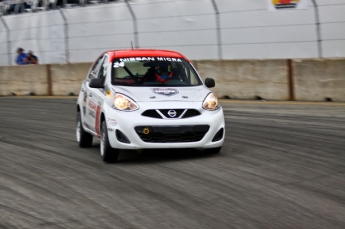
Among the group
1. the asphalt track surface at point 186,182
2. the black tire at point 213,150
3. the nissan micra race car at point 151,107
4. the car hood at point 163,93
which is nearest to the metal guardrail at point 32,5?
the asphalt track surface at point 186,182

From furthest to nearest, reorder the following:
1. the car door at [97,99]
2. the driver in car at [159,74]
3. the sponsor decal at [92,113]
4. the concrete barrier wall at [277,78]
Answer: the concrete barrier wall at [277,78] → the sponsor decal at [92,113] → the driver in car at [159,74] → the car door at [97,99]

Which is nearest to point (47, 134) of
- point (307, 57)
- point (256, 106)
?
point (256, 106)

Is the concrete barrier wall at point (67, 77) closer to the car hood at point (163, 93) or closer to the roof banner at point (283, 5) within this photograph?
the roof banner at point (283, 5)

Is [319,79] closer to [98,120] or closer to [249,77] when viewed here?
[249,77]

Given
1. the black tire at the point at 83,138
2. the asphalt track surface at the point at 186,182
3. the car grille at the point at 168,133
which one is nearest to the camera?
the asphalt track surface at the point at 186,182

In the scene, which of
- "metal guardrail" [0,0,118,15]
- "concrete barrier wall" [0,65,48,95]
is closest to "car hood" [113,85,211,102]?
"metal guardrail" [0,0,118,15]

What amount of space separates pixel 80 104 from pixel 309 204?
566cm

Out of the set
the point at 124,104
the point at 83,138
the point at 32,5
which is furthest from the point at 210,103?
the point at 32,5

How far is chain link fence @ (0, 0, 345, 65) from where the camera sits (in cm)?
Result: 1891

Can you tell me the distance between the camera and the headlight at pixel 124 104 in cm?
963

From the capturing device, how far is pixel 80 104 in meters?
11.9

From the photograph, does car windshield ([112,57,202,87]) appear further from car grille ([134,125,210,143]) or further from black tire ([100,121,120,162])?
car grille ([134,125,210,143])

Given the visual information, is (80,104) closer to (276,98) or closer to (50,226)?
(50,226)

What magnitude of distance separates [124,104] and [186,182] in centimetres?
179
